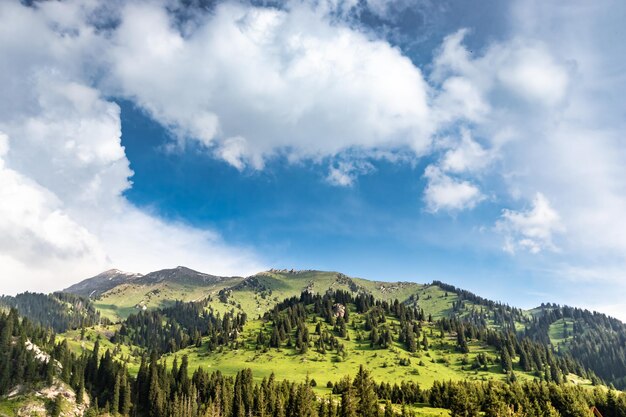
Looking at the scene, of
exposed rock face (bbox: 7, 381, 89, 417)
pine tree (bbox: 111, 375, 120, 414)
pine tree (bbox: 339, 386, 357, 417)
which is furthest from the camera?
pine tree (bbox: 111, 375, 120, 414)

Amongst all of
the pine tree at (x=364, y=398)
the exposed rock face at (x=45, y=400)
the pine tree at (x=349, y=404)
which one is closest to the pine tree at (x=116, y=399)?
the exposed rock face at (x=45, y=400)

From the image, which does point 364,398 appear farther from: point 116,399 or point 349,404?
point 116,399

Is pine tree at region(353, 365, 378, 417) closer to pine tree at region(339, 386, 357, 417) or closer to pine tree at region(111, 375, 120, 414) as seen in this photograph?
pine tree at region(339, 386, 357, 417)

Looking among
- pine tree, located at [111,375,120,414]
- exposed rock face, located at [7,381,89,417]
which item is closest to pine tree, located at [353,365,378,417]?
pine tree, located at [111,375,120,414]

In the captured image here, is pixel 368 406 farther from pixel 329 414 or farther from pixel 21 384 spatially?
pixel 21 384

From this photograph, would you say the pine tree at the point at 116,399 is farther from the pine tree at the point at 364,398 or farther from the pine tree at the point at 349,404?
the pine tree at the point at 349,404

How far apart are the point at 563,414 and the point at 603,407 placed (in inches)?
969

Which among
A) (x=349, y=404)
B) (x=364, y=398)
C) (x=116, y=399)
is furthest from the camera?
(x=116, y=399)

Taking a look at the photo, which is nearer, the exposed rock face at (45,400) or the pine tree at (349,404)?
the pine tree at (349,404)

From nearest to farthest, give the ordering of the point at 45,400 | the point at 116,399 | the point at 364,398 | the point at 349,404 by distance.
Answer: the point at 349,404 → the point at 364,398 → the point at 45,400 → the point at 116,399

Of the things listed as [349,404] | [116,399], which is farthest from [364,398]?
[116,399]

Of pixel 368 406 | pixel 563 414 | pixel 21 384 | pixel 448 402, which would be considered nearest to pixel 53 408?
pixel 21 384

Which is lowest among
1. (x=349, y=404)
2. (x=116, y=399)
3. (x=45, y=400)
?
(x=116, y=399)

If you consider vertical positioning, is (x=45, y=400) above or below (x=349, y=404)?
below
